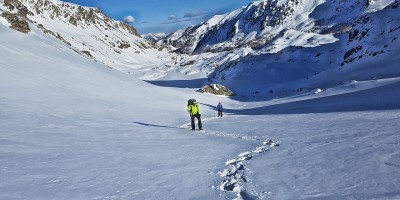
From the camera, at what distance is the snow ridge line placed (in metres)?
7.51

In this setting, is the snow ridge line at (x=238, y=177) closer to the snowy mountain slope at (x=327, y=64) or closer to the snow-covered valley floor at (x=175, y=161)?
the snow-covered valley floor at (x=175, y=161)

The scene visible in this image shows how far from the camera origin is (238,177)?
8891mm

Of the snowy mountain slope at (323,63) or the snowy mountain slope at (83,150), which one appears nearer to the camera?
the snowy mountain slope at (83,150)

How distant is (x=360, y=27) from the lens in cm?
7000

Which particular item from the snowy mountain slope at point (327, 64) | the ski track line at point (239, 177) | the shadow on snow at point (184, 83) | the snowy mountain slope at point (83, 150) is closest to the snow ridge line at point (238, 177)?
the ski track line at point (239, 177)

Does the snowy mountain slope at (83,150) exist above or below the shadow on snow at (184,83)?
below

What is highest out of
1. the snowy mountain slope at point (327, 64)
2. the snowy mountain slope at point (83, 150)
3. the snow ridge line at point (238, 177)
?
the snowy mountain slope at point (327, 64)

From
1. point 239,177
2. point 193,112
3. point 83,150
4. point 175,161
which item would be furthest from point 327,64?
point 239,177

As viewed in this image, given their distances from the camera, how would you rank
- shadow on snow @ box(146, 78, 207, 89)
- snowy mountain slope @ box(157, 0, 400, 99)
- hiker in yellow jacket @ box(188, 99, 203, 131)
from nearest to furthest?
hiker in yellow jacket @ box(188, 99, 203, 131) < snowy mountain slope @ box(157, 0, 400, 99) < shadow on snow @ box(146, 78, 207, 89)

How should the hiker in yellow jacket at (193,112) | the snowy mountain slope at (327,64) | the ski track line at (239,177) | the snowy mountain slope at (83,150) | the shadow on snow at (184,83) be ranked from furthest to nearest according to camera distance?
1. the shadow on snow at (184,83)
2. the snowy mountain slope at (327,64)
3. the hiker in yellow jacket at (193,112)
4. the snowy mountain slope at (83,150)
5. the ski track line at (239,177)

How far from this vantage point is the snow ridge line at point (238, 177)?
295 inches

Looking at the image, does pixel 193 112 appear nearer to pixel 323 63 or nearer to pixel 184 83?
pixel 323 63

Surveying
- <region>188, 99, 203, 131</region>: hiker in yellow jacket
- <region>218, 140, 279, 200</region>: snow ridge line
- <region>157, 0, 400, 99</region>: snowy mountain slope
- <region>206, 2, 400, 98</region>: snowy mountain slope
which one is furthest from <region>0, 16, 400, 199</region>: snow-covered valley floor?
<region>206, 2, 400, 98</region>: snowy mountain slope

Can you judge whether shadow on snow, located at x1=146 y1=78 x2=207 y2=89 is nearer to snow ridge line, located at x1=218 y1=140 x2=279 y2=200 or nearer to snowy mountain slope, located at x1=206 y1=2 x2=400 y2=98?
snowy mountain slope, located at x1=206 y1=2 x2=400 y2=98
